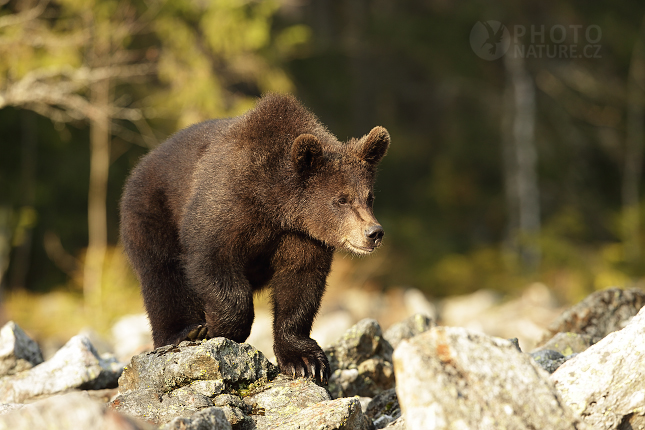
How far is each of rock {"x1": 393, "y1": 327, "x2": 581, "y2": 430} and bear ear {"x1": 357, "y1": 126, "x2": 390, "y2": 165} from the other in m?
2.49

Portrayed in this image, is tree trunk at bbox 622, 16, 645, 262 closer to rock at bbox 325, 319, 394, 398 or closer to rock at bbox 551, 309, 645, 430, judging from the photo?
rock at bbox 325, 319, 394, 398

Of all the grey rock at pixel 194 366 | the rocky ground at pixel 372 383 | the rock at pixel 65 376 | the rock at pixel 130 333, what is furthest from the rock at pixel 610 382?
the rock at pixel 130 333

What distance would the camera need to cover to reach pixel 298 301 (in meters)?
5.45

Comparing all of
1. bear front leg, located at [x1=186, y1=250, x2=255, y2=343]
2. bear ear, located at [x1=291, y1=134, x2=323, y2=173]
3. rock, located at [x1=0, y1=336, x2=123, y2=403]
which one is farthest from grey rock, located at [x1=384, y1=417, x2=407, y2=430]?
rock, located at [x1=0, y1=336, x2=123, y2=403]

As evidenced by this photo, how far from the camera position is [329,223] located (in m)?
5.52

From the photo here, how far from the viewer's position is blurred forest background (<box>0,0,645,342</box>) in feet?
47.9

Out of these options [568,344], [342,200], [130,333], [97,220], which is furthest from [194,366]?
[97,220]

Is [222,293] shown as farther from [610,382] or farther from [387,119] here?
[387,119]

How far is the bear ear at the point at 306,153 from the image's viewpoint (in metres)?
5.26

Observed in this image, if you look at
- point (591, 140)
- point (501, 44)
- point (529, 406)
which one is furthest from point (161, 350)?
point (591, 140)

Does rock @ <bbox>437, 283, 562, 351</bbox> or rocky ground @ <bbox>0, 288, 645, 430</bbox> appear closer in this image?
rocky ground @ <bbox>0, 288, 645, 430</bbox>

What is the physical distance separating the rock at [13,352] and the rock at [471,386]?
4042mm

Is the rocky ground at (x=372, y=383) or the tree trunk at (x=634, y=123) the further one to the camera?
the tree trunk at (x=634, y=123)

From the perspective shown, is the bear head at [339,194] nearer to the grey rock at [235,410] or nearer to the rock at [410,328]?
the grey rock at [235,410]
